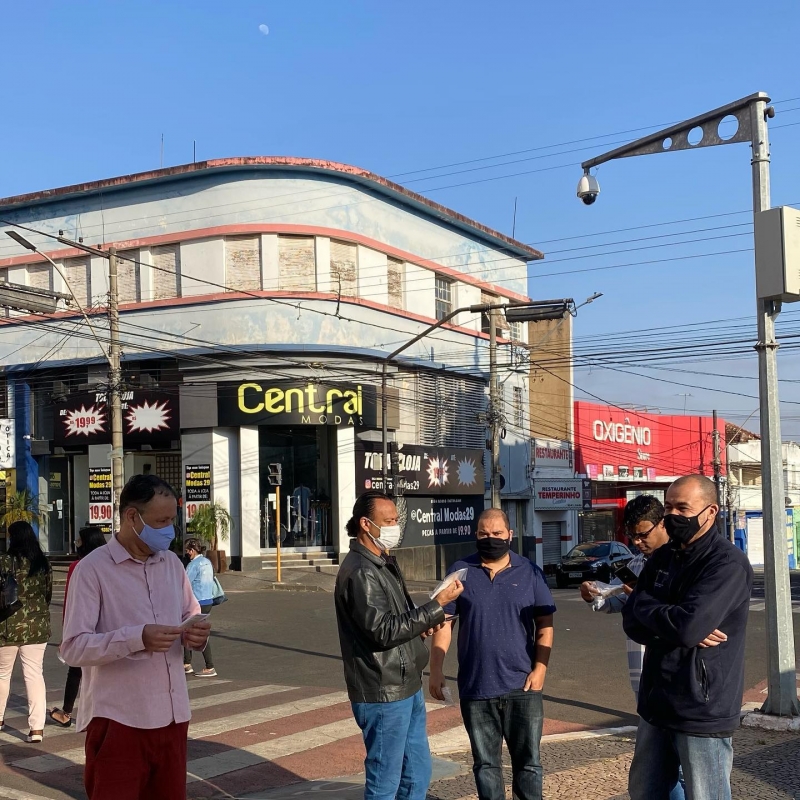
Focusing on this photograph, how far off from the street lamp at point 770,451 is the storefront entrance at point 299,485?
22.8 metres

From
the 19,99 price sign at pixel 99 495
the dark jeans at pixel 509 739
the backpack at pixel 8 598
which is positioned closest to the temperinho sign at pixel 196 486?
the 19,99 price sign at pixel 99 495

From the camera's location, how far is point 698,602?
4262 millimetres

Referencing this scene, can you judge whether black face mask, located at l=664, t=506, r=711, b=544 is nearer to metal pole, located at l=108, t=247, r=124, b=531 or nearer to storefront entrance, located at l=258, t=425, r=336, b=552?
metal pole, located at l=108, t=247, r=124, b=531

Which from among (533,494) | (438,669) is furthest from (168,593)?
(533,494)

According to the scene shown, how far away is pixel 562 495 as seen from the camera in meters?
42.8

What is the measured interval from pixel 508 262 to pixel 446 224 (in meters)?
4.63

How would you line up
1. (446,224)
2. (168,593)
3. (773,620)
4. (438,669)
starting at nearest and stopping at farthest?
(168,593)
(438,669)
(773,620)
(446,224)

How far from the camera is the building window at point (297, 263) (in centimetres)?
3059

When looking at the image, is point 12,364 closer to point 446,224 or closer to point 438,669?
point 446,224

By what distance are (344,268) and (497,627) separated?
26.8 m

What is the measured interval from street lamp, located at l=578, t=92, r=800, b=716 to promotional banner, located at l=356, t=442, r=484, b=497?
1925 cm

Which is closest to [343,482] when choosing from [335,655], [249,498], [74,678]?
[249,498]

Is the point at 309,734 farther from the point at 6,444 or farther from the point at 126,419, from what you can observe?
the point at 126,419

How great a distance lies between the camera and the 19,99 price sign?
1204 inches
